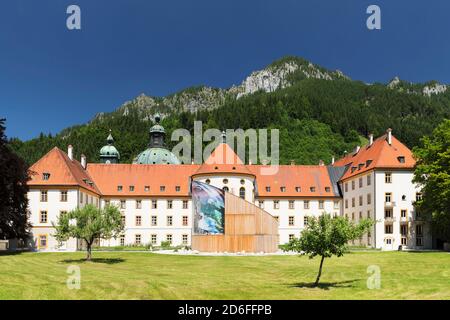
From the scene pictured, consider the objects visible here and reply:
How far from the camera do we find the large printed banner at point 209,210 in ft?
207

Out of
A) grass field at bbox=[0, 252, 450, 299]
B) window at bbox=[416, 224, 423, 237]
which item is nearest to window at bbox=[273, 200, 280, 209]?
window at bbox=[416, 224, 423, 237]

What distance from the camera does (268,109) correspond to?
183875 mm

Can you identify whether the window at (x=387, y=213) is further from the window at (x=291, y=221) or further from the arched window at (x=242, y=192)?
the arched window at (x=242, y=192)

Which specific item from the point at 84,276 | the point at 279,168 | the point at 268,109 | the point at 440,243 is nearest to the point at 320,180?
the point at 279,168

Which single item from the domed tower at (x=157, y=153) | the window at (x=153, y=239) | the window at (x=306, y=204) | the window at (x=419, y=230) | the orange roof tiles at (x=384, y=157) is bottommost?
the window at (x=153, y=239)

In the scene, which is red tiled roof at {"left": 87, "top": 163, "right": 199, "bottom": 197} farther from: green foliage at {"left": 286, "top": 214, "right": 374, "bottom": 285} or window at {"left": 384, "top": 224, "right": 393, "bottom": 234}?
green foliage at {"left": 286, "top": 214, "right": 374, "bottom": 285}

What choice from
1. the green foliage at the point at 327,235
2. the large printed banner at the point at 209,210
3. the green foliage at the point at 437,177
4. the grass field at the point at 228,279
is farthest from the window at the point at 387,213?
the green foliage at the point at 327,235

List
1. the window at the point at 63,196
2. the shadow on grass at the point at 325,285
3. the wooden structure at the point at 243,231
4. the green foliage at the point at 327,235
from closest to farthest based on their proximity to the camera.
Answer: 1. the green foliage at the point at 327,235
2. the shadow on grass at the point at 325,285
3. the wooden structure at the point at 243,231
4. the window at the point at 63,196

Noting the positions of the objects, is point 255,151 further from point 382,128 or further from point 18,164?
point 18,164

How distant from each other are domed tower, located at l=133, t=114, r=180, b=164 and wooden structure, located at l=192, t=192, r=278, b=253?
48.2m

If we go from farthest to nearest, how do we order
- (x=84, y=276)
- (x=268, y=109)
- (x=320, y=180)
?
(x=268, y=109)
(x=320, y=180)
(x=84, y=276)

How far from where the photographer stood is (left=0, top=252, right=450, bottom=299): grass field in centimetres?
2614

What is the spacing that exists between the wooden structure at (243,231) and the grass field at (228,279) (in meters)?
12.4

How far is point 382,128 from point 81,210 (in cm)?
15691
